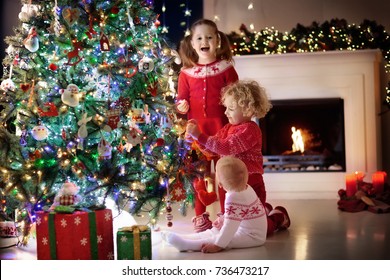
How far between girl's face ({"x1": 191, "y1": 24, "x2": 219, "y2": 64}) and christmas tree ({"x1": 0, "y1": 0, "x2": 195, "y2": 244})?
1.19 ft

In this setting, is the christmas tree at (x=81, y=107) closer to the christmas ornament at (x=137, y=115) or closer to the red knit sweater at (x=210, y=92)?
the christmas ornament at (x=137, y=115)

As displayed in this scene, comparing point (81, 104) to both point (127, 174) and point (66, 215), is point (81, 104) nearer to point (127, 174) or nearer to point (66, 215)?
point (127, 174)

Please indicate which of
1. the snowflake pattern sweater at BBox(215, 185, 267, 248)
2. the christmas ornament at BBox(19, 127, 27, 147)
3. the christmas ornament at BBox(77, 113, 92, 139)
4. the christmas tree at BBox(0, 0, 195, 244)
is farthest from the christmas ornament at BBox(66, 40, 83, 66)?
the snowflake pattern sweater at BBox(215, 185, 267, 248)

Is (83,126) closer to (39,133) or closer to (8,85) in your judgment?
(39,133)

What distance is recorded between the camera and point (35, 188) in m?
2.60

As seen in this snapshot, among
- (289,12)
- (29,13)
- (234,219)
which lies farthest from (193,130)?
(289,12)

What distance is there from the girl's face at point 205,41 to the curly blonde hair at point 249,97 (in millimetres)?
398

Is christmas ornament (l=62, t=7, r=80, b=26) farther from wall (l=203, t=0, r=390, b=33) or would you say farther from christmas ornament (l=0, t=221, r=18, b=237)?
wall (l=203, t=0, r=390, b=33)

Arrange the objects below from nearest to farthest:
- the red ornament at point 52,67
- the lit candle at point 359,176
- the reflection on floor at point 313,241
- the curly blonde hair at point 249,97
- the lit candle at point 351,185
A: 1. the reflection on floor at point 313,241
2. the red ornament at point 52,67
3. the curly blonde hair at point 249,97
4. the lit candle at point 351,185
5. the lit candle at point 359,176

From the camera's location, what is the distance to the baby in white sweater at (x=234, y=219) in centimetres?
235

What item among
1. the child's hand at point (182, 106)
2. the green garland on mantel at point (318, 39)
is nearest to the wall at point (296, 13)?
the green garland on mantel at point (318, 39)

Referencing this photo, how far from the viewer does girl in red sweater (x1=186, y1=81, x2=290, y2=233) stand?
2.66 metres
